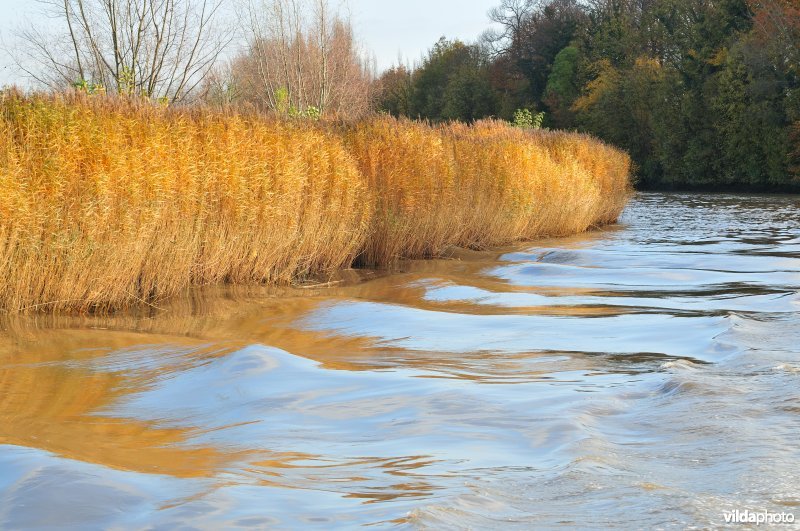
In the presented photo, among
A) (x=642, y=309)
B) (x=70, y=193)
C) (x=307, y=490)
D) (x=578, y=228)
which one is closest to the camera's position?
(x=307, y=490)

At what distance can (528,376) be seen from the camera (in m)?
5.92

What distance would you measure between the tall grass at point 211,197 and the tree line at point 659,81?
2848 cm

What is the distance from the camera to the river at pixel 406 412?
3.42 meters

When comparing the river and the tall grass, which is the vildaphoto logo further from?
the tall grass

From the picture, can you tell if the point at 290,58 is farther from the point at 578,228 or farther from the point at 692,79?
the point at 692,79

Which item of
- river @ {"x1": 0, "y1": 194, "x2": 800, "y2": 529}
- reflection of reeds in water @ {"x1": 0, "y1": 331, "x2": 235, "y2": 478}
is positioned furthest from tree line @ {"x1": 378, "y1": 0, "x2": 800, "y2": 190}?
reflection of reeds in water @ {"x1": 0, "y1": 331, "x2": 235, "y2": 478}

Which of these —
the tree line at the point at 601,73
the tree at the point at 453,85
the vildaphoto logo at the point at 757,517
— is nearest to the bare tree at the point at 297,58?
the tree line at the point at 601,73

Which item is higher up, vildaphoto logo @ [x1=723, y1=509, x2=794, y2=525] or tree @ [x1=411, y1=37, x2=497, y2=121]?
tree @ [x1=411, y1=37, x2=497, y2=121]

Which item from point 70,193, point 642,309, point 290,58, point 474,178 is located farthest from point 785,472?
point 290,58

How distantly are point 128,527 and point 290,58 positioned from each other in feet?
80.4

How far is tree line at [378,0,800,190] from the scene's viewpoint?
4078 centimetres

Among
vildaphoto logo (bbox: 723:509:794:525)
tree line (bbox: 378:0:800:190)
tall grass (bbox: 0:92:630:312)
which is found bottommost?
vildaphoto logo (bbox: 723:509:794:525)

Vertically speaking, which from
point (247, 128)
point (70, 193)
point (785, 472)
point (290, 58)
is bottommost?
point (785, 472)

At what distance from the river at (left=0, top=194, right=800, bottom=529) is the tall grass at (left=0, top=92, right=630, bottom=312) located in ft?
1.58
